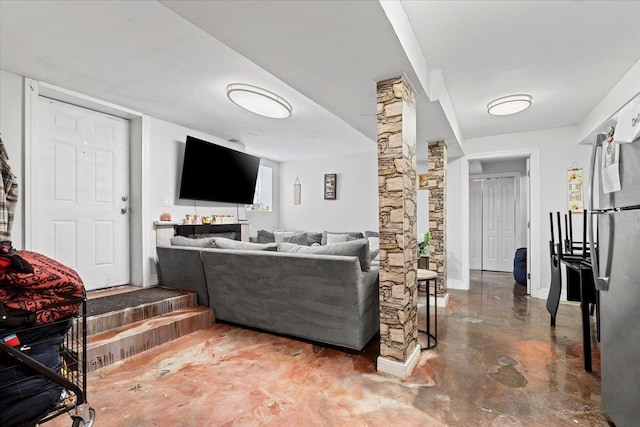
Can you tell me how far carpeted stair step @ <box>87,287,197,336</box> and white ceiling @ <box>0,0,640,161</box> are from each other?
7.13 feet

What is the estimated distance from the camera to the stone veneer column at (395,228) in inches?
85.4

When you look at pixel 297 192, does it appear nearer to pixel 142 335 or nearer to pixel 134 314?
pixel 134 314

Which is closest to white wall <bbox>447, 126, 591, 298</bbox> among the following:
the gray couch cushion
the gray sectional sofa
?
the gray sectional sofa

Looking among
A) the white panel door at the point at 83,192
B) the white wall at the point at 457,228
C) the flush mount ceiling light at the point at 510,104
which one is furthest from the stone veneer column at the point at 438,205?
the white panel door at the point at 83,192

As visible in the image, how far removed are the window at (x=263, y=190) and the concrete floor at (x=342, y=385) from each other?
3784 mm

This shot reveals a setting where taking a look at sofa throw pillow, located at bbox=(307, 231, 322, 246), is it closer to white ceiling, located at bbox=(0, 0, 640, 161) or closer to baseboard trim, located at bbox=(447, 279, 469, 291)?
baseboard trim, located at bbox=(447, 279, 469, 291)

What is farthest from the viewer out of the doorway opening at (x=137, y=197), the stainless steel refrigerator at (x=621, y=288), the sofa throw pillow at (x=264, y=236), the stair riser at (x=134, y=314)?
the sofa throw pillow at (x=264, y=236)

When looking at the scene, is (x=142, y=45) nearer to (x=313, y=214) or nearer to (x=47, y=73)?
(x=47, y=73)

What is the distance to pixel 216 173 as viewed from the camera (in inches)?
184

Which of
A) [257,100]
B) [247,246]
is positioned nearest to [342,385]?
[247,246]

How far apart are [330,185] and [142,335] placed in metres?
4.67

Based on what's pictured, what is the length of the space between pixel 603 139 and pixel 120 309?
383 cm

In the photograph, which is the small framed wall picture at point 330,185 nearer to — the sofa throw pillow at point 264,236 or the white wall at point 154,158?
the sofa throw pillow at point 264,236

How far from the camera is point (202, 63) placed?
265cm
